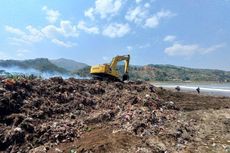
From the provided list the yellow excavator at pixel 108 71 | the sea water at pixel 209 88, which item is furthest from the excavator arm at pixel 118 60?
the sea water at pixel 209 88

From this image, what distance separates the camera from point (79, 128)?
13234 mm

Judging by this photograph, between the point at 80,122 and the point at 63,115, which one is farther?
the point at 63,115

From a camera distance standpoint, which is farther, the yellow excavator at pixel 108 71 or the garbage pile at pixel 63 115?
the yellow excavator at pixel 108 71

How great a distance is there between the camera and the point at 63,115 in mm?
15203

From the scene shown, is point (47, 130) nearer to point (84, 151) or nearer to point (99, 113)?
point (84, 151)

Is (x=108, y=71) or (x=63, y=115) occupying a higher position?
(x=108, y=71)

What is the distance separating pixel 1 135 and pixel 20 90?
4.96 meters

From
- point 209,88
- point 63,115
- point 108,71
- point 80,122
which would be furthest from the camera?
point 209,88

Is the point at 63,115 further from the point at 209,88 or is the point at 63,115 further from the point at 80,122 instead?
the point at 209,88

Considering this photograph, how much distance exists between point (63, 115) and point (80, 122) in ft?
5.49

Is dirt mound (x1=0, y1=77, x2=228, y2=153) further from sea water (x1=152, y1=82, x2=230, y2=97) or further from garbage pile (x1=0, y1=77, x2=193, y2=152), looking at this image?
sea water (x1=152, y1=82, x2=230, y2=97)

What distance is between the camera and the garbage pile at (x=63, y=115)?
12055mm

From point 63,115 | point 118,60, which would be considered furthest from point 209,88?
point 63,115

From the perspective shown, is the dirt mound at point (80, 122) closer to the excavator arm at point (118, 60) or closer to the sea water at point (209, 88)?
the excavator arm at point (118, 60)
